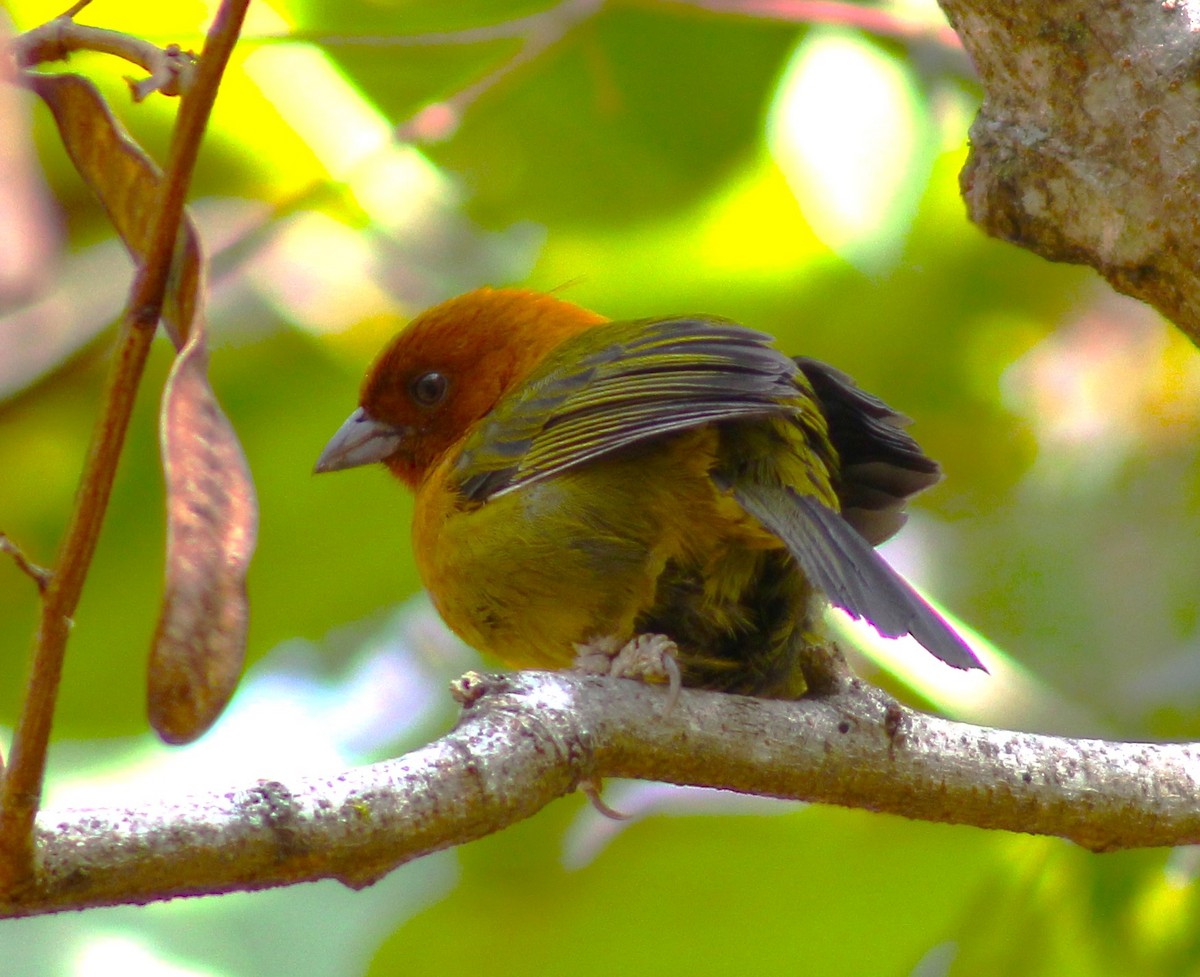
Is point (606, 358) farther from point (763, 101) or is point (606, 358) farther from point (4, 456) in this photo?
point (4, 456)

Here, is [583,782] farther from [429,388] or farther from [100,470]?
[429,388]

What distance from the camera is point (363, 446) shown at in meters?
3.84

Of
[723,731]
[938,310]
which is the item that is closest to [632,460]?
[723,731]

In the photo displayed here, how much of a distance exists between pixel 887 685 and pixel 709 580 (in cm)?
122

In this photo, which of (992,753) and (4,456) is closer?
(992,753)

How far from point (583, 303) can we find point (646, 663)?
2539mm

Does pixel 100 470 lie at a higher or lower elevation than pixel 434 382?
higher

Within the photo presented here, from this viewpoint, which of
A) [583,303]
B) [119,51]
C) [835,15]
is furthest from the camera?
[583,303]

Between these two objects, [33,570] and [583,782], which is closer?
[33,570]

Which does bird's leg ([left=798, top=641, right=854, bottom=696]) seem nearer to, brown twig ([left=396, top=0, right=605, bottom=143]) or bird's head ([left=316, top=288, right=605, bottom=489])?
bird's head ([left=316, top=288, right=605, bottom=489])

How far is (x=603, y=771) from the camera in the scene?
192 cm

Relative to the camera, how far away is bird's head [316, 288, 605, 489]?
3.80m

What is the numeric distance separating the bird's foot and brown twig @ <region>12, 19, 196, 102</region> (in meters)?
1.07

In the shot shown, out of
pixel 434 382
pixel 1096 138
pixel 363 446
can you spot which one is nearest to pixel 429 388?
pixel 434 382
